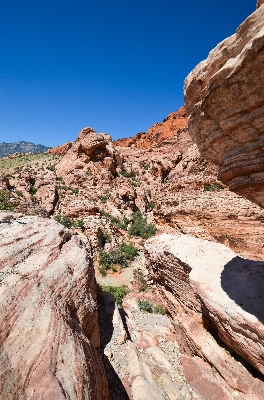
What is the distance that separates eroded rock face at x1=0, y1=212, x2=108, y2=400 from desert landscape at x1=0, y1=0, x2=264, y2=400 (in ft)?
0.06

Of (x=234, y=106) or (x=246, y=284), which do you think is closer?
(x=234, y=106)

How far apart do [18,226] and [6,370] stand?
15.9 feet

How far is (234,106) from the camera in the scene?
425 centimetres

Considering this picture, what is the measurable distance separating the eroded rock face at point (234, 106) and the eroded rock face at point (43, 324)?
508 cm

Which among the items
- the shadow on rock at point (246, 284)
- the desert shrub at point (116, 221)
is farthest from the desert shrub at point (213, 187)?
the desert shrub at point (116, 221)

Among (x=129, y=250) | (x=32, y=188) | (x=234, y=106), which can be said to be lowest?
(x=129, y=250)

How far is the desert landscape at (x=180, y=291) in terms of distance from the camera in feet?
12.4

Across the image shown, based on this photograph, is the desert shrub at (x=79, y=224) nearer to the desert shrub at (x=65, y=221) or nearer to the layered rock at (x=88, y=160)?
the desert shrub at (x=65, y=221)

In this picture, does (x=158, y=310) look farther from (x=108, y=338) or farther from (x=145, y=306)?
(x=108, y=338)

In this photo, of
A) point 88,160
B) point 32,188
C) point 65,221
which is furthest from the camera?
point 88,160

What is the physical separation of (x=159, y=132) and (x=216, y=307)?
57.2 metres

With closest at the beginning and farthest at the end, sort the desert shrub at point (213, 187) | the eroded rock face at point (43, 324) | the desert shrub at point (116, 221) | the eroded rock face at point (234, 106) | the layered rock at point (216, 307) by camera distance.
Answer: the eroded rock face at point (43, 324) < the eroded rock face at point (234, 106) < the layered rock at point (216, 307) < the desert shrub at point (213, 187) < the desert shrub at point (116, 221)

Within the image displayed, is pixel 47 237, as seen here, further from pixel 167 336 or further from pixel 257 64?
pixel 257 64

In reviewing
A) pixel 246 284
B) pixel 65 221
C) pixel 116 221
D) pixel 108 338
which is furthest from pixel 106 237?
pixel 246 284
